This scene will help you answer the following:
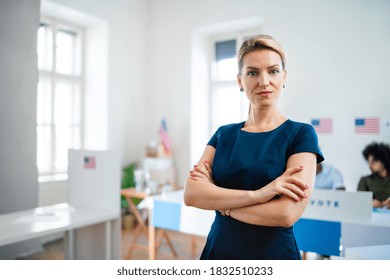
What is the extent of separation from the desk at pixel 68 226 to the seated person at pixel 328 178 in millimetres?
1510

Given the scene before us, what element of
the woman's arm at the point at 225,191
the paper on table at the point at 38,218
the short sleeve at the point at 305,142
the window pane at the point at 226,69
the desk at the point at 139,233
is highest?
the window pane at the point at 226,69

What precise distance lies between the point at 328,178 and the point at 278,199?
1069 millimetres

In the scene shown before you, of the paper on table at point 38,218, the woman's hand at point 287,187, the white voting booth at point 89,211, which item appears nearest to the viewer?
the woman's hand at point 287,187

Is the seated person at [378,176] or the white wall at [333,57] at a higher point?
the white wall at [333,57]

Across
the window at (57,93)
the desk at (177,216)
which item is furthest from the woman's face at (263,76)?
the window at (57,93)

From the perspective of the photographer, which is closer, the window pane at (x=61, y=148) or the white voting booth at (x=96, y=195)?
the white voting booth at (x=96, y=195)

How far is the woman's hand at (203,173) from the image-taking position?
110 cm

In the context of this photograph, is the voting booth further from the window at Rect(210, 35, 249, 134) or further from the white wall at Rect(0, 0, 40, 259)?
the white wall at Rect(0, 0, 40, 259)

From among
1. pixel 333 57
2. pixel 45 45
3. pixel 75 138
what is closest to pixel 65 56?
pixel 45 45

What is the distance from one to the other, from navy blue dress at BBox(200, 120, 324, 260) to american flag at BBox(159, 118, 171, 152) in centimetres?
172

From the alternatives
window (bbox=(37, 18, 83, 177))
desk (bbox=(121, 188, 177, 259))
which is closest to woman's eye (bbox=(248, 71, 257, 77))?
desk (bbox=(121, 188, 177, 259))

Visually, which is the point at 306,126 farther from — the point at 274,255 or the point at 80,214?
the point at 80,214

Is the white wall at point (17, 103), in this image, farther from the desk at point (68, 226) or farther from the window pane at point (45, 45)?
the desk at point (68, 226)

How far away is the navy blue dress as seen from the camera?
0.98m
